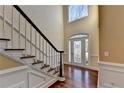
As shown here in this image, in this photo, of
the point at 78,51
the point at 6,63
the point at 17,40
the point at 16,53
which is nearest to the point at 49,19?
the point at 78,51

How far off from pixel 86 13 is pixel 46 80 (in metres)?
4.84

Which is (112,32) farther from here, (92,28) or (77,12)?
(77,12)

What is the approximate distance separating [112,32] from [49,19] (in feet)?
13.7

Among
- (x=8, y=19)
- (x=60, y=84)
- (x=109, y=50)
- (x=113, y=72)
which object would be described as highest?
(x=8, y=19)

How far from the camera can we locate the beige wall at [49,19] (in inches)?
217

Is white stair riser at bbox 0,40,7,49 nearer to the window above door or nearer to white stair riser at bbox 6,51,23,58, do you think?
white stair riser at bbox 6,51,23,58

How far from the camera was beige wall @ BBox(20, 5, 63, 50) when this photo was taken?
5504 mm

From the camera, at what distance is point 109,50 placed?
135 inches

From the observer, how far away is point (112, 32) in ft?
11.0

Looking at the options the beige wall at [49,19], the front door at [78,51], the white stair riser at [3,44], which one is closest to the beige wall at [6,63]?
the white stair riser at [3,44]

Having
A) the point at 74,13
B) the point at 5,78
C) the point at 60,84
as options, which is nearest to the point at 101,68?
the point at 60,84

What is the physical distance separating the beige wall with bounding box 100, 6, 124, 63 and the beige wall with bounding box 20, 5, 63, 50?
2.88m

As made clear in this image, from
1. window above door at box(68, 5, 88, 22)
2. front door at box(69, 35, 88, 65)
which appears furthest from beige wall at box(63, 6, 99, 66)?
front door at box(69, 35, 88, 65)
